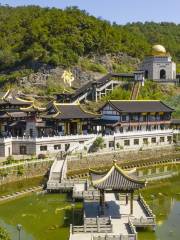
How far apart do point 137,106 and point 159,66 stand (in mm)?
32262

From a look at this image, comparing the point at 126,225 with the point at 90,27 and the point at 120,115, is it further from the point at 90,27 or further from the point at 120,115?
the point at 90,27

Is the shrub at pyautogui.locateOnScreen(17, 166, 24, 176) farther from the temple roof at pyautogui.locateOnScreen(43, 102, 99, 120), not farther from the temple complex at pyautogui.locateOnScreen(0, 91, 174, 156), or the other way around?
the temple roof at pyautogui.locateOnScreen(43, 102, 99, 120)

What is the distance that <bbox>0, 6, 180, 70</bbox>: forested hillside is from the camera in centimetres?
11138

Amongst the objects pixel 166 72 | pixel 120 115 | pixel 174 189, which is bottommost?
pixel 174 189

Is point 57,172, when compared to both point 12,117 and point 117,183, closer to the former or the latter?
point 117,183

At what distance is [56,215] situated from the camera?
40031mm

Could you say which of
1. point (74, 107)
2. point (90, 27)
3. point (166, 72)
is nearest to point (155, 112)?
point (74, 107)

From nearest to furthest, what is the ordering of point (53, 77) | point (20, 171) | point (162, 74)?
point (20, 171), point (162, 74), point (53, 77)

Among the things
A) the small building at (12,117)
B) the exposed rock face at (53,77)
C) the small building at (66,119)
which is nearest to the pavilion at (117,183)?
the small building at (66,119)

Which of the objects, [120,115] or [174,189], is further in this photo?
[120,115]

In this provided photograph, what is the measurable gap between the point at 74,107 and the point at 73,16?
59.4 metres

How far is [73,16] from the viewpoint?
123438mm

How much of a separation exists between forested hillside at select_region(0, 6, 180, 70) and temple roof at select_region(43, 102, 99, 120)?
39825 millimetres

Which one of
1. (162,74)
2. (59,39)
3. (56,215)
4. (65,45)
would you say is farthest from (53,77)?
(56,215)
